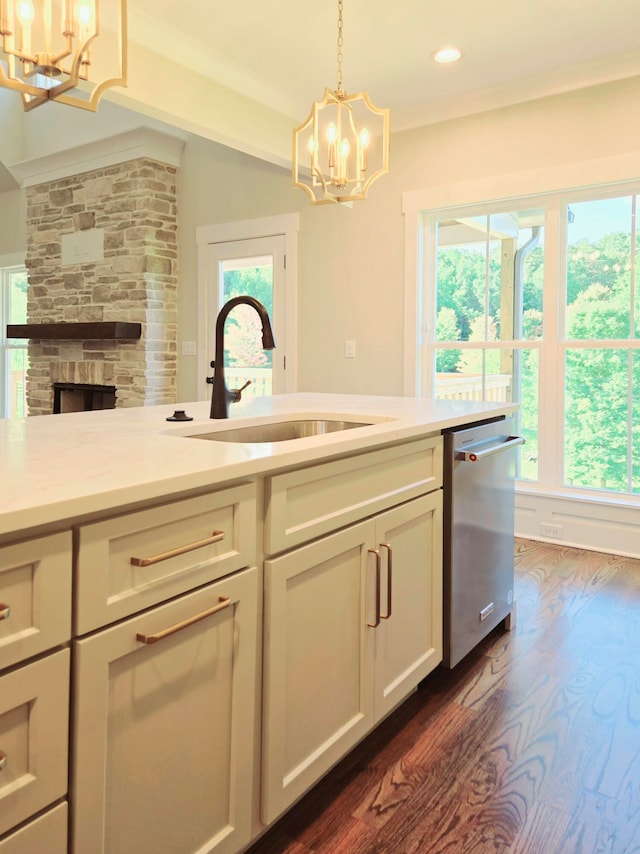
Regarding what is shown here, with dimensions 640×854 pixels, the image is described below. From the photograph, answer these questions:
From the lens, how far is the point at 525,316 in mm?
4027

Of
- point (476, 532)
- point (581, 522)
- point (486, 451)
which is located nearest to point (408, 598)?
point (476, 532)

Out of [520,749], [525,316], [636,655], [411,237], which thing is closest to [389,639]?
[520,749]

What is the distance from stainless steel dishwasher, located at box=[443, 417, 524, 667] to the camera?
206cm

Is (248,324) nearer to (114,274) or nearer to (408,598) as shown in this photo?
(114,274)

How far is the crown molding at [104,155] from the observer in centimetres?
521

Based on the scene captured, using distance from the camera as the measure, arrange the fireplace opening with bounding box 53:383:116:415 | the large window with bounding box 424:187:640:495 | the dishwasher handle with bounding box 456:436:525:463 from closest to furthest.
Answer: the dishwasher handle with bounding box 456:436:525:463
the large window with bounding box 424:187:640:495
the fireplace opening with bounding box 53:383:116:415

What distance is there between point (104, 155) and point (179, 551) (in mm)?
5241

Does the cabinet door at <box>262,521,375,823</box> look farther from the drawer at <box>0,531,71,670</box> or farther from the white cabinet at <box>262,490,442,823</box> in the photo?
the drawer at <box>0,531,71,670</box>

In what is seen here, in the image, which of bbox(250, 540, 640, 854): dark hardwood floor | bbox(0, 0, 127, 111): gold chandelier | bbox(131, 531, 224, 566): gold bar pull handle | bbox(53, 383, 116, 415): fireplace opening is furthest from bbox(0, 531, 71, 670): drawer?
bbox(53, 383, 116, 415): fireplace opening

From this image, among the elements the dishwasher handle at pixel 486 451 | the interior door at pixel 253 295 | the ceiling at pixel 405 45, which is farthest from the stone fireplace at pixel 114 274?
the dishwasher handle at pixel 486 451

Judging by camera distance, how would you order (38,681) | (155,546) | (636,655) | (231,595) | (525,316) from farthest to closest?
1. (525,316)
2. (636,655)
3. (231,595)
4. (155,546)
5. (38,681)

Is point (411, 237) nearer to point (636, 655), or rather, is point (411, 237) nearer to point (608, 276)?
point (608, 276)

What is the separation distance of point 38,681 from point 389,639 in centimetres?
107

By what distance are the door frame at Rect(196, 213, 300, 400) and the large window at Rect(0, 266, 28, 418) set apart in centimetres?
258
